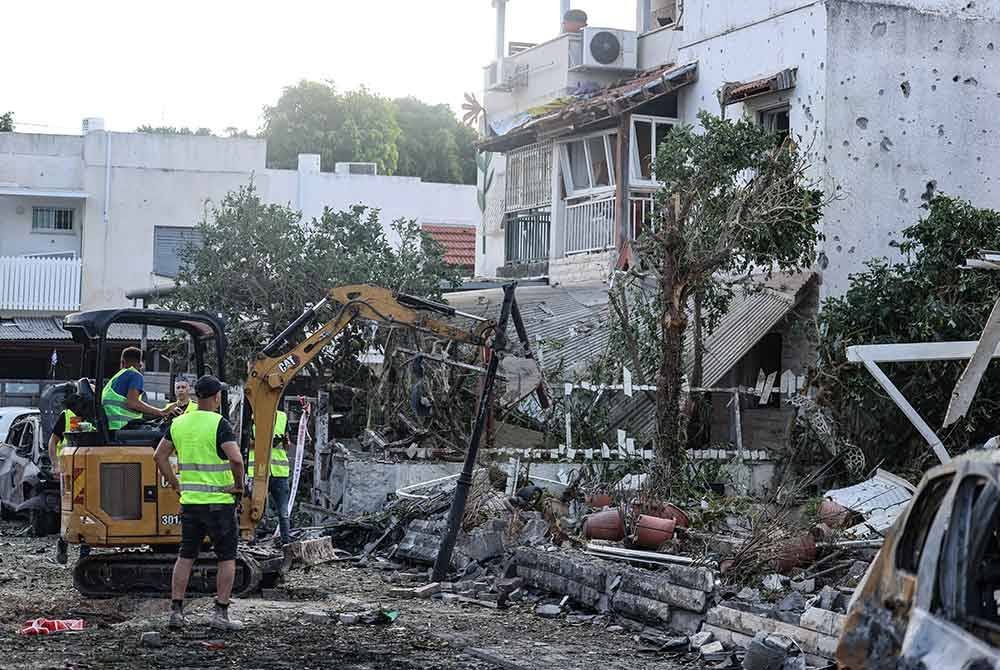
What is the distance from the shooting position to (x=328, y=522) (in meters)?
18.2

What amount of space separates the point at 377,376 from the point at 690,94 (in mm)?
7396

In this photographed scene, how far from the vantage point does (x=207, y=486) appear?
11.1 meters

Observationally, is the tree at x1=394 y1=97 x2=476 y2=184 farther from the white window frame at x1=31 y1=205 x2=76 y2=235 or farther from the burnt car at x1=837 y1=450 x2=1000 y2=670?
the burnt car at x1=837 y1=450 x2=1000 y2=670

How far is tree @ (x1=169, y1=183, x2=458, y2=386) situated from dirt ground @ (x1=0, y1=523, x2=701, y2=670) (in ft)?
26.5

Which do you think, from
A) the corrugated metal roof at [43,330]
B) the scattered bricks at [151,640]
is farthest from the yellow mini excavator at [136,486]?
the corrugated metal roof at [43,330]

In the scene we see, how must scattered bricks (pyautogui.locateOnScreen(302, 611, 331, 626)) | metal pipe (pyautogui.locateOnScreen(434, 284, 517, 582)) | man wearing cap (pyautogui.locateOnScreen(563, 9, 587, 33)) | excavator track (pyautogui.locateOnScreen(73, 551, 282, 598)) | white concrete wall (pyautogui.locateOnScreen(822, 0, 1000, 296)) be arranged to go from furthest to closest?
man wearing cap (pyautogui.locateOnScreen(563, 9, 587, 33)), white concrete wall (pyautogui.locateOnScreen(822, 0, 1000, 296)), metal pipe (pyautogui.locateOnScreen(434, 284, 517, 582)), excavator track (pyautogui.locateOnScreen(73, 551, 282, 598)), scattered bricks (pyautogui.locateOnScreen(302, 611, 331, 626))

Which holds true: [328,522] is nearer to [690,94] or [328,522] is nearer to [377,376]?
[377,376]

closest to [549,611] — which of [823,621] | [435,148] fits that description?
[823,621]

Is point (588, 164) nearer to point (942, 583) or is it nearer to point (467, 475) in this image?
point (467, 475)

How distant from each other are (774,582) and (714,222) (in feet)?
24.1

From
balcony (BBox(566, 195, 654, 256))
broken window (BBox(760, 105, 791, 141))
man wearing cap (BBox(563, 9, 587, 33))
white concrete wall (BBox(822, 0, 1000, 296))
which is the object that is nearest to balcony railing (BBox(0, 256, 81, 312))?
man wearing cap (BBox(563, 9, 587, 33))

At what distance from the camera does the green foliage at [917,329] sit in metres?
16.8

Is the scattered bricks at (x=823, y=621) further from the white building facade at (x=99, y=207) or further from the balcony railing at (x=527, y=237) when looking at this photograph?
the white building facade at (x=99, y=207)

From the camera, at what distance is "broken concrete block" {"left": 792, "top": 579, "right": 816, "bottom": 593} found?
1121 centimetres
